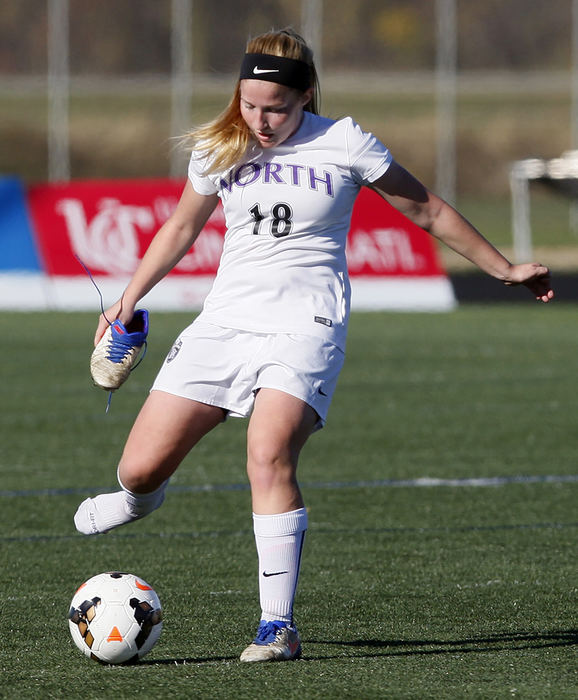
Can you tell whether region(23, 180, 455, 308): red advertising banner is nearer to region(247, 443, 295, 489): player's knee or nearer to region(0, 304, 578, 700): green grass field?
region(0, 304, 578, 700): green grass field

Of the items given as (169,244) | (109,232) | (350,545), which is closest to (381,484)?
(350,545)

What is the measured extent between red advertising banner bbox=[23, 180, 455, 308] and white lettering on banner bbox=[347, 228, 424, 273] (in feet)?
0.04

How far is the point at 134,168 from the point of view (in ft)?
107

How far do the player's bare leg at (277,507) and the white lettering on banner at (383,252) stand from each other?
558 inches

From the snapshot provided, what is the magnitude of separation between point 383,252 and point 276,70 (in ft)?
47.0

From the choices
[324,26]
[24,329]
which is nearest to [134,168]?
[324,26]

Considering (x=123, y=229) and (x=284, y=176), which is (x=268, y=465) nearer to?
(x=284, y=176)

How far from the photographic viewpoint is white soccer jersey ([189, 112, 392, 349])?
4.61m

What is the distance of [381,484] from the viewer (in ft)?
26.9

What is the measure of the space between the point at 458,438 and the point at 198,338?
5445 mm

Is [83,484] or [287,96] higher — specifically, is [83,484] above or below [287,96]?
below

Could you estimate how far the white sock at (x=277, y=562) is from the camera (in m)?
4.52

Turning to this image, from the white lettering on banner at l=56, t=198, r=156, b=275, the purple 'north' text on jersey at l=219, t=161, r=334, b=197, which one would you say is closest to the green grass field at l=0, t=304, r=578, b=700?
the purple 'north' text on jersey at l=219, t=161, r=334, b=197

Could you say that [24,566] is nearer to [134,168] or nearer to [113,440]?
[113,440]
